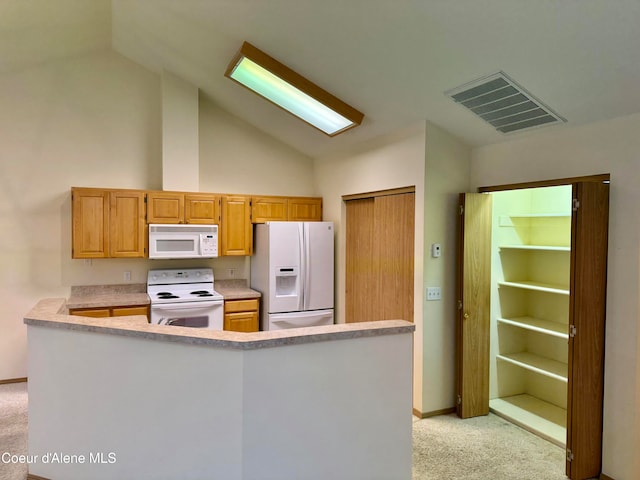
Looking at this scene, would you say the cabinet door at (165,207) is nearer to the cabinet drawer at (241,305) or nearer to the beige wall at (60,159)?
the beige wall at (60,159)

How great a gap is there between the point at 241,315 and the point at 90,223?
1829 mm

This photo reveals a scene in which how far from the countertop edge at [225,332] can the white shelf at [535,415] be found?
1854 millimetres

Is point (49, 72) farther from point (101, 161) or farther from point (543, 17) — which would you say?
point (543, 17)

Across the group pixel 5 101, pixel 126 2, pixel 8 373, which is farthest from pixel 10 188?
pixel 126 2

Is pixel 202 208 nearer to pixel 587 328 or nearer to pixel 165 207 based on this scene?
pixel 165 207

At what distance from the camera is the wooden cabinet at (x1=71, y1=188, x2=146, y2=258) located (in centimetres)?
438

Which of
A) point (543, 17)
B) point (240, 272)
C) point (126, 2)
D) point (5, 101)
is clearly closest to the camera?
point (543, 17)

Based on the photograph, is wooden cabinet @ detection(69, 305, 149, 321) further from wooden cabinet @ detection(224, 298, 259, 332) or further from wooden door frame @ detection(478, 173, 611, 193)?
wooden door frame @ detection(478, 173, 611, 193)

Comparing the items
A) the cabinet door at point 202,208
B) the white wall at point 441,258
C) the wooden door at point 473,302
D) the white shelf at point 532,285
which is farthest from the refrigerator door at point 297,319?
→ the white shelf at point 532,285

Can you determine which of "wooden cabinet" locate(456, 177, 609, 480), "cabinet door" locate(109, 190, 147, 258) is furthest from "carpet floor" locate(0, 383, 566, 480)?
"cabinet door" locate(109, 190, 147, 258)

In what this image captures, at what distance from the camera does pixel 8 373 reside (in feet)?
14.7

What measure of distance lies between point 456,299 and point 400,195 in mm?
1092

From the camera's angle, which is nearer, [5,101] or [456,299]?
[456,299]

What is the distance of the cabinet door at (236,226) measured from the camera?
16.4ft
